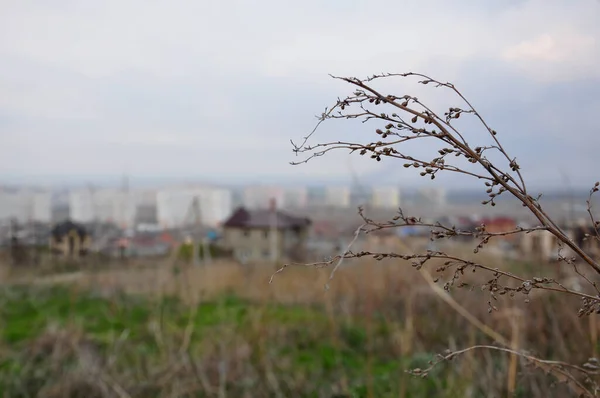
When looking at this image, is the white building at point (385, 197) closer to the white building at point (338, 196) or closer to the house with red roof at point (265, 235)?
the white building at point (338, 196)

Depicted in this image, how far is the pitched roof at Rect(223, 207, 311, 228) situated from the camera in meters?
4.35

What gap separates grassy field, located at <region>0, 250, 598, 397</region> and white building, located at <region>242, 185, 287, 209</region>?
513 mm

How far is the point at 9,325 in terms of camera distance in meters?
3.59

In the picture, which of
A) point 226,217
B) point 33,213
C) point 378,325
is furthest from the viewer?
point 33,213

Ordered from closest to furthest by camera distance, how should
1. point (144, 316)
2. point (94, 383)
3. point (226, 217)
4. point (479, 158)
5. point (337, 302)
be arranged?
point (479, 158)
point (94, 383)
point (144, 316)
point (337, 302)
point (226, 217)

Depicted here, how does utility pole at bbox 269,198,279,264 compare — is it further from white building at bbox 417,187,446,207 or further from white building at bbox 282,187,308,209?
white building at bbox 417,187,446,207

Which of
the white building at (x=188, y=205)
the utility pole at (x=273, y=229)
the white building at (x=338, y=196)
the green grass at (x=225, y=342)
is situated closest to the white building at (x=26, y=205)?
the green grass at (x=225, y=342)

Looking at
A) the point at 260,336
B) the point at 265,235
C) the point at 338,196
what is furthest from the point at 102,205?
the point at 260,336

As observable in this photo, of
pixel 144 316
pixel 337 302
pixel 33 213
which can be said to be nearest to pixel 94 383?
pixel 144 316

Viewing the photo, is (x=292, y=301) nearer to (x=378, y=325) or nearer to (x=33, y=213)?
(x=378, y=325)

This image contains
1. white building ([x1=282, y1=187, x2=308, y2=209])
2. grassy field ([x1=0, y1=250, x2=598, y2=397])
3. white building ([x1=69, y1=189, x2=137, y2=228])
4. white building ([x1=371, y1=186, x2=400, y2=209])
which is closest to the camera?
grassy field ([x1=0, y1=250, x2=598, y2=397])

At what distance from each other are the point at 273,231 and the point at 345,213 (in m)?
1.07

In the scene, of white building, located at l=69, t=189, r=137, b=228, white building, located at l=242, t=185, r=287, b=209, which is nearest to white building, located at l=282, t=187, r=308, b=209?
white building, located at l=242, t=185, r=287, b=209

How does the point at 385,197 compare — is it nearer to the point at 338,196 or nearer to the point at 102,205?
the point at 338,196
